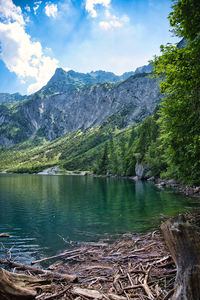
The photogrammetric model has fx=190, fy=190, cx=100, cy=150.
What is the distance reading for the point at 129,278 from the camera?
7.36m

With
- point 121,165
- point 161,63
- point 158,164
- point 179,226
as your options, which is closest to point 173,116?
point 161,63

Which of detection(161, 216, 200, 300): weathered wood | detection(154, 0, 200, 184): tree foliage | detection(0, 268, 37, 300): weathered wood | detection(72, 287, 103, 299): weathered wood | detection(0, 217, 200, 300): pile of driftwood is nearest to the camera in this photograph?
detection(161, 216, 200, 300): weathered wood

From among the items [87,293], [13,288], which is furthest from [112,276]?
[13,288]

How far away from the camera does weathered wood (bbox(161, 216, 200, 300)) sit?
5141mm

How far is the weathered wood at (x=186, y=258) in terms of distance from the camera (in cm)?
514

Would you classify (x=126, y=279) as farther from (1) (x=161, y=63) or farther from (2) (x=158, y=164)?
(2) (x=158, y=164)

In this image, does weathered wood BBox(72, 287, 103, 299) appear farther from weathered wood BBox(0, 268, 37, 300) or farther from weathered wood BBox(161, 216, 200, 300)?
weathered wood BBox(161, 216, 200, 300)

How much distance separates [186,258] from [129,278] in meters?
2.78

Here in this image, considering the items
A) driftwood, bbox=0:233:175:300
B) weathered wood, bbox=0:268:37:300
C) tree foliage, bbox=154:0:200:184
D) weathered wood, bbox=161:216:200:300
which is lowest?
driftwood, bbox=0:233:175:300

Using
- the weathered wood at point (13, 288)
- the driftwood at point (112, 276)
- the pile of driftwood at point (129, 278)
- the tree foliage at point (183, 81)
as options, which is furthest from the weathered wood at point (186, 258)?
the tree foliage at point (183, 81)

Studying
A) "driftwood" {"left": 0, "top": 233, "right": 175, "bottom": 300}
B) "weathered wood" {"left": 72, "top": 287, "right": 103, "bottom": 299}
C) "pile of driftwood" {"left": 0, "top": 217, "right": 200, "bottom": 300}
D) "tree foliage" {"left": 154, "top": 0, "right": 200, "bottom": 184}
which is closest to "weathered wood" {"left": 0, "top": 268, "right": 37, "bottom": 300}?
"pile of driftwood" {"left": 0, "top": 217, "right": 200, "bottom": 300}

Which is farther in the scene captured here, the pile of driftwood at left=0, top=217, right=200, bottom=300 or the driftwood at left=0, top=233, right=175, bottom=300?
the driftwood at left=0, top=233, right=175, bottom=300

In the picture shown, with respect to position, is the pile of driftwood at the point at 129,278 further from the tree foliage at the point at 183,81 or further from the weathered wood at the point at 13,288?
the tree foliage at the point at 183,81

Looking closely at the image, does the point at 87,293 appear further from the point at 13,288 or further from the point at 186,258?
the point at 186,258
